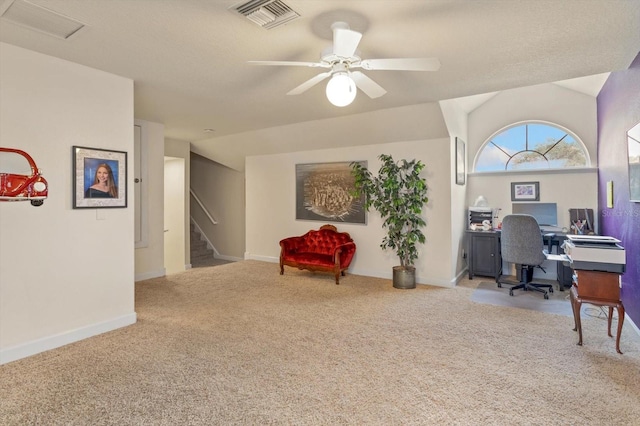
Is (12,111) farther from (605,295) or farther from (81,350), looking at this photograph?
(605,295)

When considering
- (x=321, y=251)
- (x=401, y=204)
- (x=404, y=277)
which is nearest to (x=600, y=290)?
(x=404, y=277)

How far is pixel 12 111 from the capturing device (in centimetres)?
279

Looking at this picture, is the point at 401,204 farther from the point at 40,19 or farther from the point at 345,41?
the point at 40,19

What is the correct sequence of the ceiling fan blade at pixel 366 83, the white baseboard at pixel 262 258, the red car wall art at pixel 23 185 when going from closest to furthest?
the red car wall art at pixel 23 185 → the ceiling fan blade at pixel 366 83 → the white baseboard at pixel 262 258

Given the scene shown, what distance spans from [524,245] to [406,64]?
11.3 ft

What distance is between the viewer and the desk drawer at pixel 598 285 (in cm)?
291

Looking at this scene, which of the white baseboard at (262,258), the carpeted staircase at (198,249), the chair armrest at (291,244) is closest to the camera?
the chair armrest at (291,244)

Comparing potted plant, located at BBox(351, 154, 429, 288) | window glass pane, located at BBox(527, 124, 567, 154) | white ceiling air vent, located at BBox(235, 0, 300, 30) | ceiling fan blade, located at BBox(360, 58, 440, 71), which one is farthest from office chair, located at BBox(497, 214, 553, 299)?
white ceiling air vent, located at BBox(235, 0, 300, 30)

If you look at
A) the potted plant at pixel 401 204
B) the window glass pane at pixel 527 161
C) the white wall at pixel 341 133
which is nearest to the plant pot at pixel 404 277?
the potted plant at pixel 401 204

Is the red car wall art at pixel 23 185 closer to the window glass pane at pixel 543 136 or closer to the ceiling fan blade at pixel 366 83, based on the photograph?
the ceiling fan blade at pixel 366 83

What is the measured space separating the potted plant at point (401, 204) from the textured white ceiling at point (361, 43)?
A: 4.27 feet

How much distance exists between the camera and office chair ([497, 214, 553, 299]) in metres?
4.57

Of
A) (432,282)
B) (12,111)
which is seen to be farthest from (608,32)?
(12,111)

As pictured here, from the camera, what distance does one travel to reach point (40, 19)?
2391 mm
